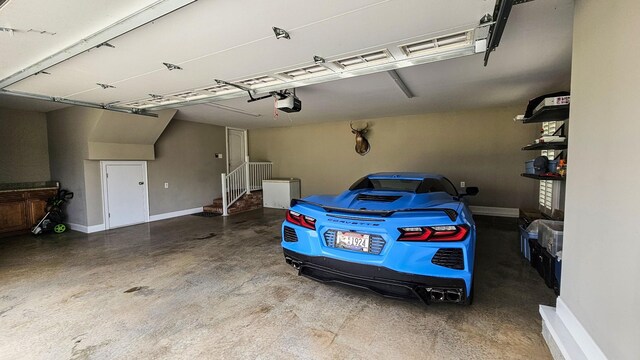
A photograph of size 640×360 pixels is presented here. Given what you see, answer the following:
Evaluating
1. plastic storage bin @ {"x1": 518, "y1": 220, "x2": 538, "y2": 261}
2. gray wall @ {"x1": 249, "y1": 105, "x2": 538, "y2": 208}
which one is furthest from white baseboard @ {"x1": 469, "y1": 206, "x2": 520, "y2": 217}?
plastic storage bin @ {"x1": 518, "y1": 220, "x2": 538, "y2": 261}

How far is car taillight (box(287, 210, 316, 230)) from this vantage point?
2.30 metres

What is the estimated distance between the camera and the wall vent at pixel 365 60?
2.63m

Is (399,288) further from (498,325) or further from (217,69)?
(217,69)

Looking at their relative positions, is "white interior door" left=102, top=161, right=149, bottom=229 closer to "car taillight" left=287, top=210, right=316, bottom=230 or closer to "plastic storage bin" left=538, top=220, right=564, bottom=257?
"car taillight" left=287, top=210, right=316, bottom=230

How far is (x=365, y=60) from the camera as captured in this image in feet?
9.25

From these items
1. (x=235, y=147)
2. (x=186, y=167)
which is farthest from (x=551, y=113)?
(x=235, y=147)

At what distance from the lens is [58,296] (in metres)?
2.65

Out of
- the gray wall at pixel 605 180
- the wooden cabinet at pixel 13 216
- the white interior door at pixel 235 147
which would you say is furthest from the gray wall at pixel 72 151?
the gray wall at pixel 605 180

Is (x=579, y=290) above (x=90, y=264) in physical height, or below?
above

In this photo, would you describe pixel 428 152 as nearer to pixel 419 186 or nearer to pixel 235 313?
pixel 419 186

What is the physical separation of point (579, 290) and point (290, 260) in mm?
2073

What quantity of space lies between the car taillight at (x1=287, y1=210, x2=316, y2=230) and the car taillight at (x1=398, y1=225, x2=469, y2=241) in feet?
2.48

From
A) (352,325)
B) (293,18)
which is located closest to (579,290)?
(352,325)

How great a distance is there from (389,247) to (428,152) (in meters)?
5.23
